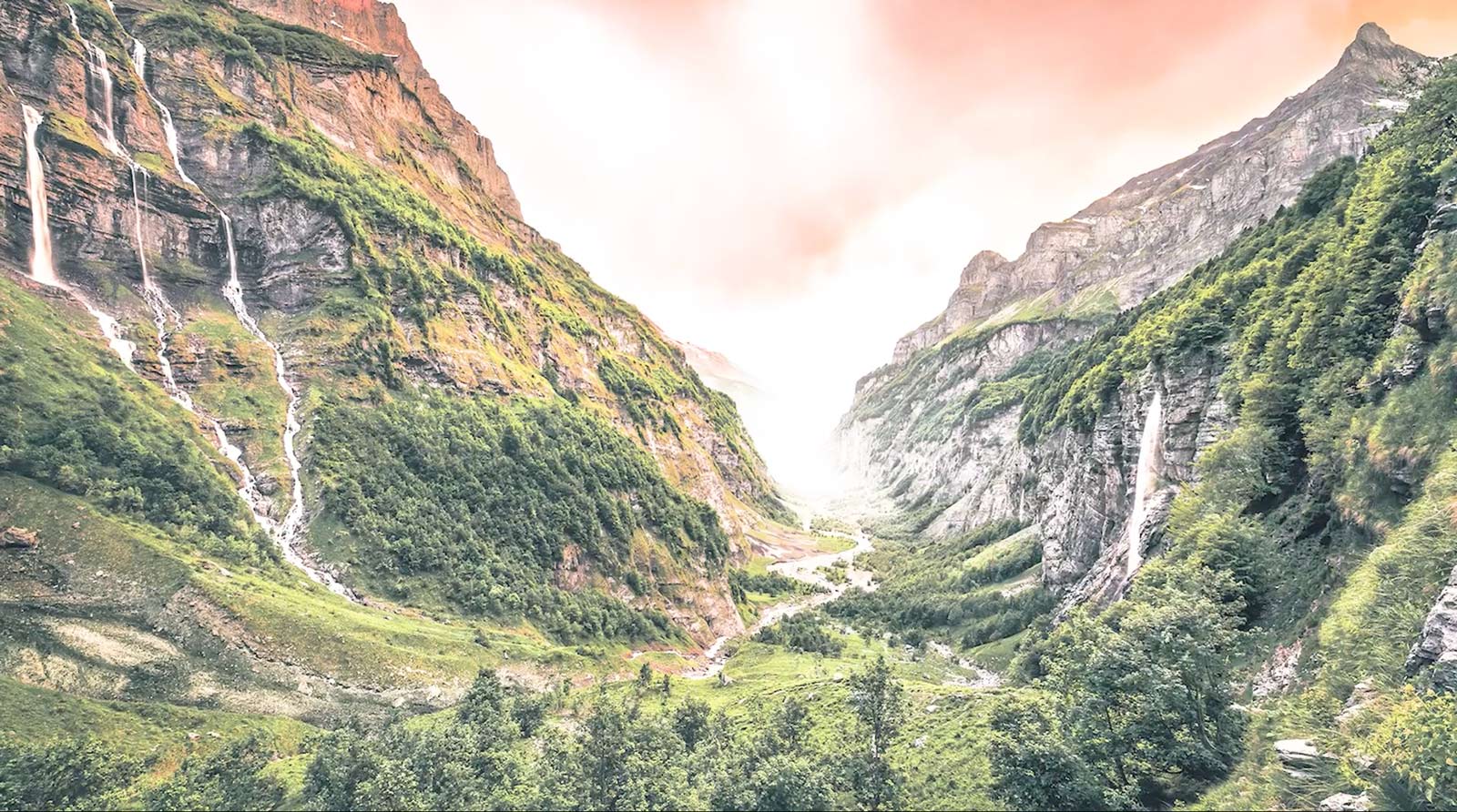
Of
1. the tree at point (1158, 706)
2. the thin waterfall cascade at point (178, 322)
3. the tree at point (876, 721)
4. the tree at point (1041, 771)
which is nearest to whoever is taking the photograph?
the tree at point (1158, 706)

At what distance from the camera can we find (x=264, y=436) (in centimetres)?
8475

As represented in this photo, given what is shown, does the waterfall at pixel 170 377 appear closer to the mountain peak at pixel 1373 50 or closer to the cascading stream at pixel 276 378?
the cascading stream at pixel 276 378

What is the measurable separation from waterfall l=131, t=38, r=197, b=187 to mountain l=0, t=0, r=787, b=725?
1.73ft

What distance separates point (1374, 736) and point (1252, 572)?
1935 centimetres

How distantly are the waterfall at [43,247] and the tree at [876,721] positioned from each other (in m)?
102

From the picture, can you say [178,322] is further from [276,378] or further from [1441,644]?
[1441,644]

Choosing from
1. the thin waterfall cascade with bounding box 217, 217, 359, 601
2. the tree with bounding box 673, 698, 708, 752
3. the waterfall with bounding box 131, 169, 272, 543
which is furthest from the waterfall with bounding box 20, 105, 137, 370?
the tree with bounding box 673, 698, 708, 752

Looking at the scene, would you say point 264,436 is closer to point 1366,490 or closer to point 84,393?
point 84,393

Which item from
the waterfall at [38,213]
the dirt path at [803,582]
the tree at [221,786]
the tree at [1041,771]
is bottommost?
the dirt path at [803,582]

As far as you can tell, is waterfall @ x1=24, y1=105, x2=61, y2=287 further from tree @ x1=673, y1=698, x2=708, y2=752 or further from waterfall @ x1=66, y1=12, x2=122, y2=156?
tree @ x1=673, y1=698, x2=708, y2=752

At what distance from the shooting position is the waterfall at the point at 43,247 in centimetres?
8119

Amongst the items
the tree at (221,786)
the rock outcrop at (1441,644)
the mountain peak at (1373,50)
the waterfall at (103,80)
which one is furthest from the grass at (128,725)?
the mountain peak at (1373,50)

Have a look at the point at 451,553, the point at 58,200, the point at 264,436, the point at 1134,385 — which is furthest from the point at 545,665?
the point at 58,200

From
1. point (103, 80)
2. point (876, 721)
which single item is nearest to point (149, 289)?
point (103, 80)
